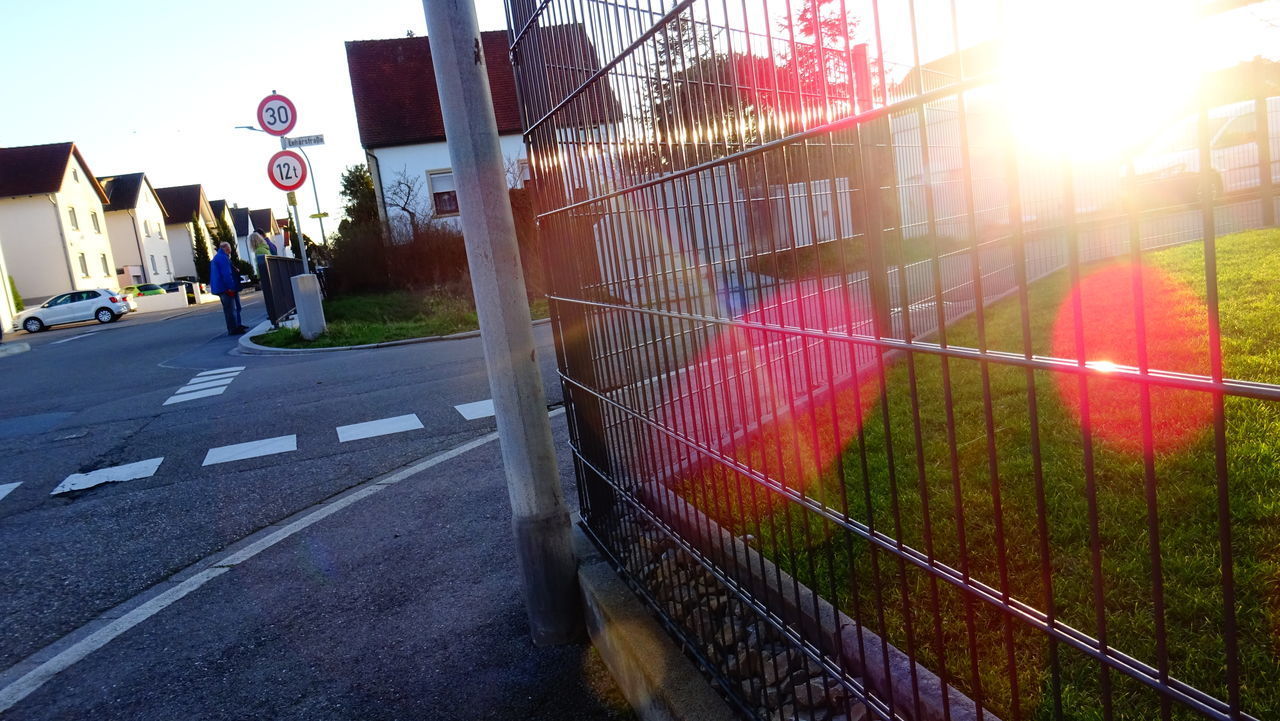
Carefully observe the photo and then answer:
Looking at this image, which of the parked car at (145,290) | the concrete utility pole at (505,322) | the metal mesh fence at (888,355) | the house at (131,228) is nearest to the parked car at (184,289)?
the parked car at (145,290)

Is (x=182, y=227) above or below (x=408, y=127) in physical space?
above

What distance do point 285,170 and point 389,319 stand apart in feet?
14.7

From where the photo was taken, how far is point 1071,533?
Answer: 283 cm

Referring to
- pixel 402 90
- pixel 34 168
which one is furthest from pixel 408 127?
pixel 34 168

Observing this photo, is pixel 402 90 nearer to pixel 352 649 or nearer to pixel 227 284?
pixel 227 284

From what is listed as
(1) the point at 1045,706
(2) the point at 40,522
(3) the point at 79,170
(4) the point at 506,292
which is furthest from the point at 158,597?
→ (3) the point at 79,170

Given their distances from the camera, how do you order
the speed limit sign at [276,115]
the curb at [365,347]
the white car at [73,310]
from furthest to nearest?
the white car at [73,310] → the speed limit sign at [276,115] → the curb at [365,347]

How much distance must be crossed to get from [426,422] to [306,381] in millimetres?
3517

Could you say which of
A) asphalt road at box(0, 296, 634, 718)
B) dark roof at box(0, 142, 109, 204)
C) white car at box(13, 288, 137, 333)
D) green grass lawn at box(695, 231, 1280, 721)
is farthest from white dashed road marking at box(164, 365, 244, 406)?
dark roof at box(0, 142, 109, 204)

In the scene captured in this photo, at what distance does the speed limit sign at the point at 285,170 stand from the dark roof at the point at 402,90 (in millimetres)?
16582

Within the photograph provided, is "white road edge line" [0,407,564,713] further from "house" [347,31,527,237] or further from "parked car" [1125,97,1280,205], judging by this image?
"house" [347,31,527,237]

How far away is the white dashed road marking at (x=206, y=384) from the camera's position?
386 inches

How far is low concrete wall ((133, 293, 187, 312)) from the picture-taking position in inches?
1757

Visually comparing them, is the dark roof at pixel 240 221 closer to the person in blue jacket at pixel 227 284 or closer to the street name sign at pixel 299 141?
the person in blue jacket at pixel 227 284
